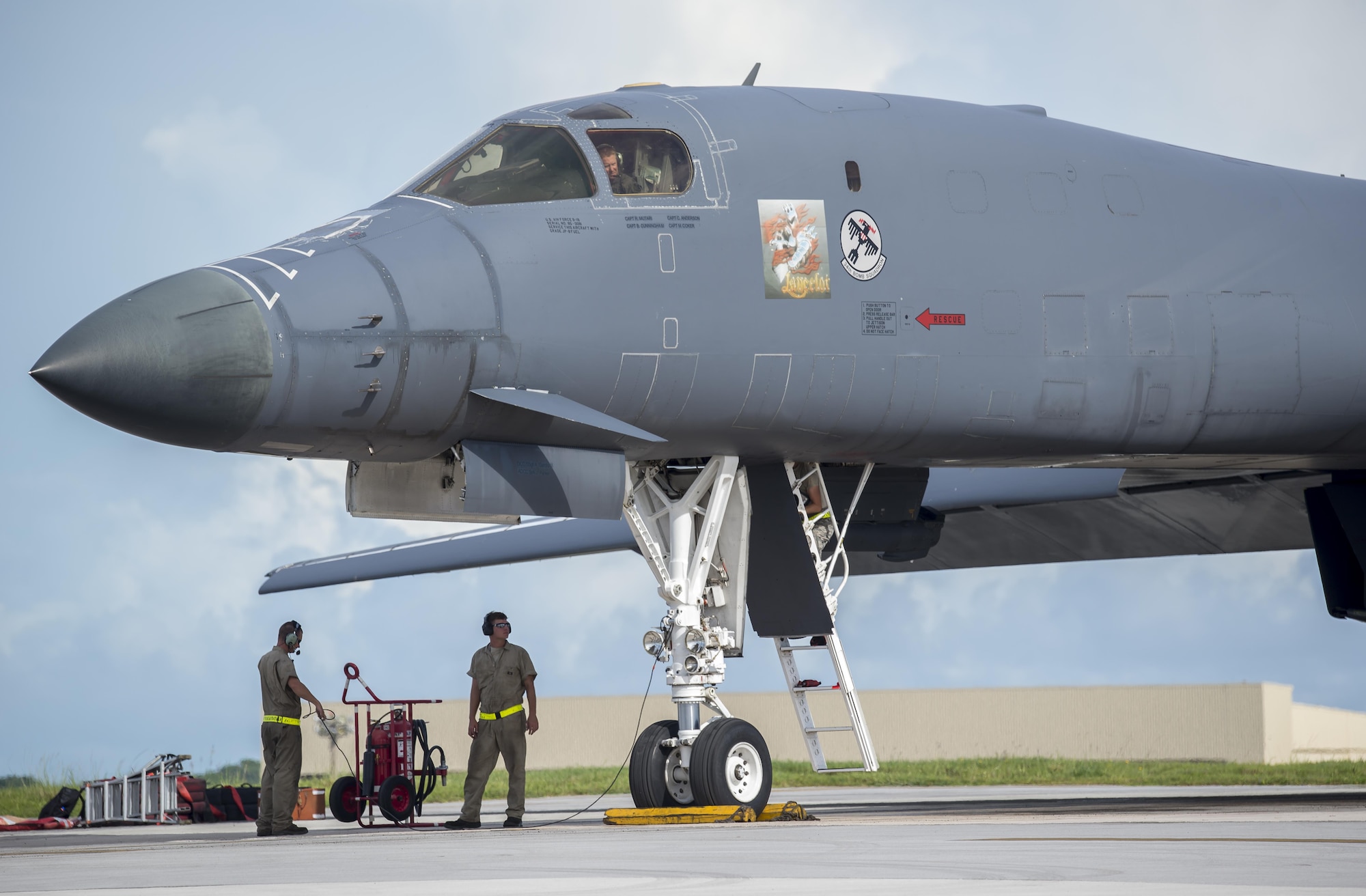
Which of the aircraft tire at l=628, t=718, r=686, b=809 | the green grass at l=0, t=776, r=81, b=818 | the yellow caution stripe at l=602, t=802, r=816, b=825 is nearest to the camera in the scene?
the yellow caution stripe at l=602, t=802, r=816, b=825

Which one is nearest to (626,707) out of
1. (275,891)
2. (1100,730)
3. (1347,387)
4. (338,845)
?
(1100,730)

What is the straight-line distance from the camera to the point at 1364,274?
1309 cm

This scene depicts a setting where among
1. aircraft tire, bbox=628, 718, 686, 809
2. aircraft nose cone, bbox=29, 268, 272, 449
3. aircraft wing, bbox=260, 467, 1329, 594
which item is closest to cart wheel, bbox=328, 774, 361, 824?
aircraft tire, bbox=628, 718, 686, 809

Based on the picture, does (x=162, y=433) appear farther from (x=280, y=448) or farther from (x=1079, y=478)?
(x=1079, y=478)

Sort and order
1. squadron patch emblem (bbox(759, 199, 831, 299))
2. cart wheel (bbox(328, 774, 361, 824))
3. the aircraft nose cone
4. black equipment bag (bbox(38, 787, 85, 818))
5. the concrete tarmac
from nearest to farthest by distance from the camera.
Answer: the concrete tarmac < the aircraft nose cone < squadron patch emblem (bbox(759, 199, 831, 299)) < cart wheel (bbox(328, 774, 361, 824)) < black equipment bag (bbox(38, 787, 85, 818))

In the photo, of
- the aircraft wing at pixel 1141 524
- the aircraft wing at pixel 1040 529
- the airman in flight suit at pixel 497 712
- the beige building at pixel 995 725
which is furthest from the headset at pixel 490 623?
the beige building at pixel 995 725

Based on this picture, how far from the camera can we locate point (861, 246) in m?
11.3

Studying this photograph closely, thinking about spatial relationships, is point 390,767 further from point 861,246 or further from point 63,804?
point 861,246

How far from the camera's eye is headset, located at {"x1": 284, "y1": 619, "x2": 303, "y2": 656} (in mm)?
12148

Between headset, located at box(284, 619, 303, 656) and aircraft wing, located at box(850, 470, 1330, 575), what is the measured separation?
29.5ft

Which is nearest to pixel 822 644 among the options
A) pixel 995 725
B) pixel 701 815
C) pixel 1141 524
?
pixel 701 815

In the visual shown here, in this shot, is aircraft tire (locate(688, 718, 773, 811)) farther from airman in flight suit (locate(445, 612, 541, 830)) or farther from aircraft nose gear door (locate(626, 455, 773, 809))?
airman in flight suit (locate(445, 612, 541, 830))

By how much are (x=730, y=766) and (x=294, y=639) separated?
366 cm

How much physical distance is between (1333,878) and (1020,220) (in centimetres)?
697
